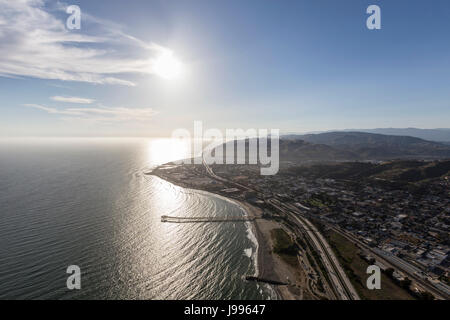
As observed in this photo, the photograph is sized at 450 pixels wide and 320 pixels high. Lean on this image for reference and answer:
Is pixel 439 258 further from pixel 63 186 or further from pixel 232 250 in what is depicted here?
pixel 63 186

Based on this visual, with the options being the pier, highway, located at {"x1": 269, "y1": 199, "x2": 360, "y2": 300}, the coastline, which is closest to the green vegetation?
highway, located at {"x1": 269, "y1": 199, "x2": 360, "y2": 300}

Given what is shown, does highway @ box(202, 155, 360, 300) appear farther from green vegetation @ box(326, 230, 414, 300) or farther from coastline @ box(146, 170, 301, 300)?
coastline @ box(146, 170, 301, 300)

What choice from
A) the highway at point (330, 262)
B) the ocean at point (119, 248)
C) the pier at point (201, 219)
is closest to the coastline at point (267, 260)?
the ocean at point (119, 248)

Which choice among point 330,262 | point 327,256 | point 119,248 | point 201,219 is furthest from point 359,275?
point 119,248

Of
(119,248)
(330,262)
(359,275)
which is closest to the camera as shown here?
(359,275)

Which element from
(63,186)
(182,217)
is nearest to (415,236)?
(182,217)

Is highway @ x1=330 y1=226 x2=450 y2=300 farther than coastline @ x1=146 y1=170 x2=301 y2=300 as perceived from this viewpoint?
No

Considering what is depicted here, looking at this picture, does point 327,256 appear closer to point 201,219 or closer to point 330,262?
point 330,262
